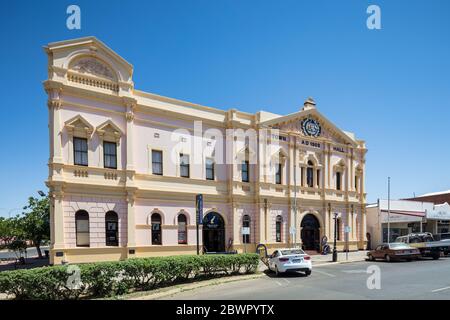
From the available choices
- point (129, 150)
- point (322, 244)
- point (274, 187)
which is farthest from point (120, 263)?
point (322, 244)

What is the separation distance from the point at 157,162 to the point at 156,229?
4.66 metres

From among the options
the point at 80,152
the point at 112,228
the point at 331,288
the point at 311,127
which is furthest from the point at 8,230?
the point at 311,127

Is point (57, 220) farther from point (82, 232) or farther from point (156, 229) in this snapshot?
point (156, 229)

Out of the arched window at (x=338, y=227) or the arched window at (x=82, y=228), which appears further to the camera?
the arched window at (x=338, y=227)

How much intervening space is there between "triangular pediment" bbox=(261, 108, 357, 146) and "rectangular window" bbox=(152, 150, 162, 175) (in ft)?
30.1

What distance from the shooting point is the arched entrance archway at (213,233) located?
23.6m

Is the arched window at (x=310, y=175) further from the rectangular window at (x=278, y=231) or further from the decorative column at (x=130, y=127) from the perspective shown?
the decorative column at (x=130, y=127)

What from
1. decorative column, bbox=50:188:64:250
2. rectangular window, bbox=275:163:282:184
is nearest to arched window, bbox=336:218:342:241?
rectangular window, bbox=275:163:282:184

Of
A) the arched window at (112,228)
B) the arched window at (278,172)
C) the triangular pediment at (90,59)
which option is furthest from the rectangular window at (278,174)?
the triangular pediment at (90,59)

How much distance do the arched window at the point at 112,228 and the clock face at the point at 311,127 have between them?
59.6ft

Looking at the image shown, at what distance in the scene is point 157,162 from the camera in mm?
22062

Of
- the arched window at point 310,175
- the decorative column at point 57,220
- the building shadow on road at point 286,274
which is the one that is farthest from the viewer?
the arched window at point 310,175
